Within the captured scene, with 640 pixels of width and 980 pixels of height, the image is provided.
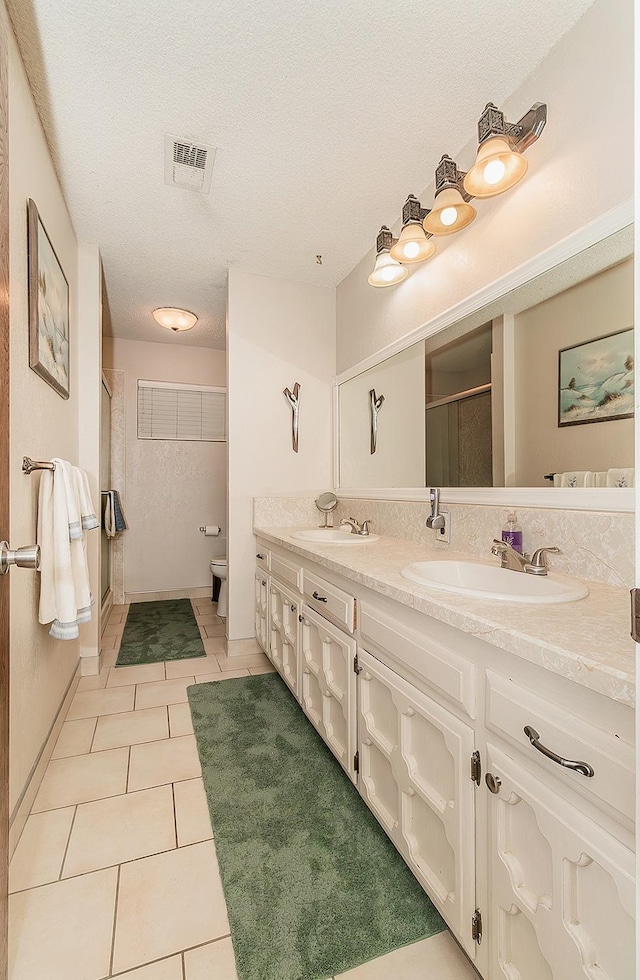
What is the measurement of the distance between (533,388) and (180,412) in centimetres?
364

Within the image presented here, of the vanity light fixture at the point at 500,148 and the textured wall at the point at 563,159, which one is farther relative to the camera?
the vanity light fixture at the point at 500,148

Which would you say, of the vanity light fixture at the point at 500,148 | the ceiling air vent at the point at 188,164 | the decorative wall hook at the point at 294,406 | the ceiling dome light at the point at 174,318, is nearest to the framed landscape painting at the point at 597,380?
the vanity light fixture at the point at 500,148

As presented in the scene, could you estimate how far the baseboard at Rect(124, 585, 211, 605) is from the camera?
4.27 m

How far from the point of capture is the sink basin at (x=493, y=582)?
41.1 inches

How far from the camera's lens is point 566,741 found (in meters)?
0.71

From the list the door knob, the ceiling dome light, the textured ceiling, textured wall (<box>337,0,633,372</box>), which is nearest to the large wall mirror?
textured wall (<box>337,0,633,372</box>)

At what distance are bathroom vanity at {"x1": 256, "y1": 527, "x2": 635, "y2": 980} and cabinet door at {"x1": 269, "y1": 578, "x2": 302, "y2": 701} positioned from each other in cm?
61

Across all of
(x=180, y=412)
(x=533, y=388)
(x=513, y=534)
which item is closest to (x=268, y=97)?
(x=533, y=388)

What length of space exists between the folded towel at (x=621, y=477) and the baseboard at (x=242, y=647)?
2.33m

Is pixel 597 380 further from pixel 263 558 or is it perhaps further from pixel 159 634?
pixel 159 634

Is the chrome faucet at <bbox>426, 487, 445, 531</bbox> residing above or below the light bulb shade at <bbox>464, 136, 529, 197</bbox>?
below

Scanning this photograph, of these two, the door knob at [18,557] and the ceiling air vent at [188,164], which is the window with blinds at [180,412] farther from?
the door knob at [18,557]

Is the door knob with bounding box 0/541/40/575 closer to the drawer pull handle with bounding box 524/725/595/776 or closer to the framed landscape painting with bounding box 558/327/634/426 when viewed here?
the drawer pull handle with bounding box 524/725/595/776

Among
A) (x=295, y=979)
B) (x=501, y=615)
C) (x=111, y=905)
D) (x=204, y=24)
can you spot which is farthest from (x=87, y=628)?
(x=204, y=24)
